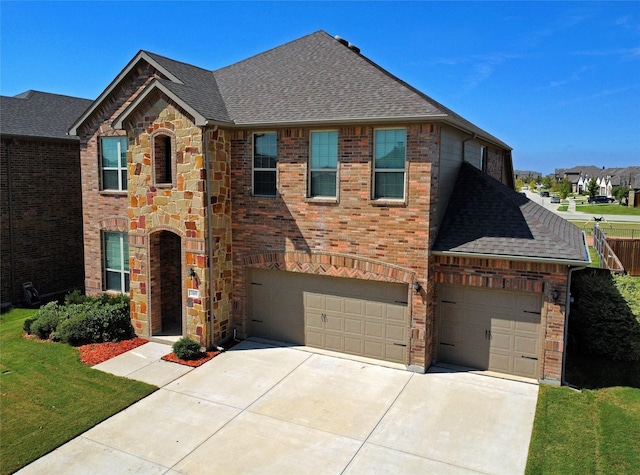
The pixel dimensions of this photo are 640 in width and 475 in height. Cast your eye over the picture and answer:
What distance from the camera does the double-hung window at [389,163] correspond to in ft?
38.3

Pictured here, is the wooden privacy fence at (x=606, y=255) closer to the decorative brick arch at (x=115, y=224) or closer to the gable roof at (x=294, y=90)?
the gable roof at (x=294, y=90)

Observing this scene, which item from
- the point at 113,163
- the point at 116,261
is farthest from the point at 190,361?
the point at 113,163

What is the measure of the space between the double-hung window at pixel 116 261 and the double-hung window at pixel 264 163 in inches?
215

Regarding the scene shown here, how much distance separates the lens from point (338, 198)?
1232 cm

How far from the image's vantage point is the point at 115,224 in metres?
15.9

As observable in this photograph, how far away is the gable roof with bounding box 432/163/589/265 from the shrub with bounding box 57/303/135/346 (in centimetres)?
903

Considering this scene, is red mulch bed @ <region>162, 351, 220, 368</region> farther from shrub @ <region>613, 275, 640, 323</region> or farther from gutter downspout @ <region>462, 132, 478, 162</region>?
shrub @ <region>613, 275, 640, 323</region>

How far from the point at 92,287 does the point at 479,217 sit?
12.6m

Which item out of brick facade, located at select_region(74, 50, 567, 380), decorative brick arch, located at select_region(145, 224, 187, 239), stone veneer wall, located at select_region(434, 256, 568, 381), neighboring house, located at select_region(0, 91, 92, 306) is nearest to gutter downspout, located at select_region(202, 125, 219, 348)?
brick facade, located at select_region(74, 50, 567, 380)

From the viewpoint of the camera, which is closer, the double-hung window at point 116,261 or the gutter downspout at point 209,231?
the gutter downspout at point 209,231

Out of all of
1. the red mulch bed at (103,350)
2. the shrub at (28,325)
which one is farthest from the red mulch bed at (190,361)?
the shrub at (28,325)

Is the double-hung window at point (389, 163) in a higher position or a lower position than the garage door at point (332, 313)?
higher

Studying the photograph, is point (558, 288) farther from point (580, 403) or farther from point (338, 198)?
point (338, 198)

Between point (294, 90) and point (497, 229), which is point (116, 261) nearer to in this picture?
point (294, 90)
